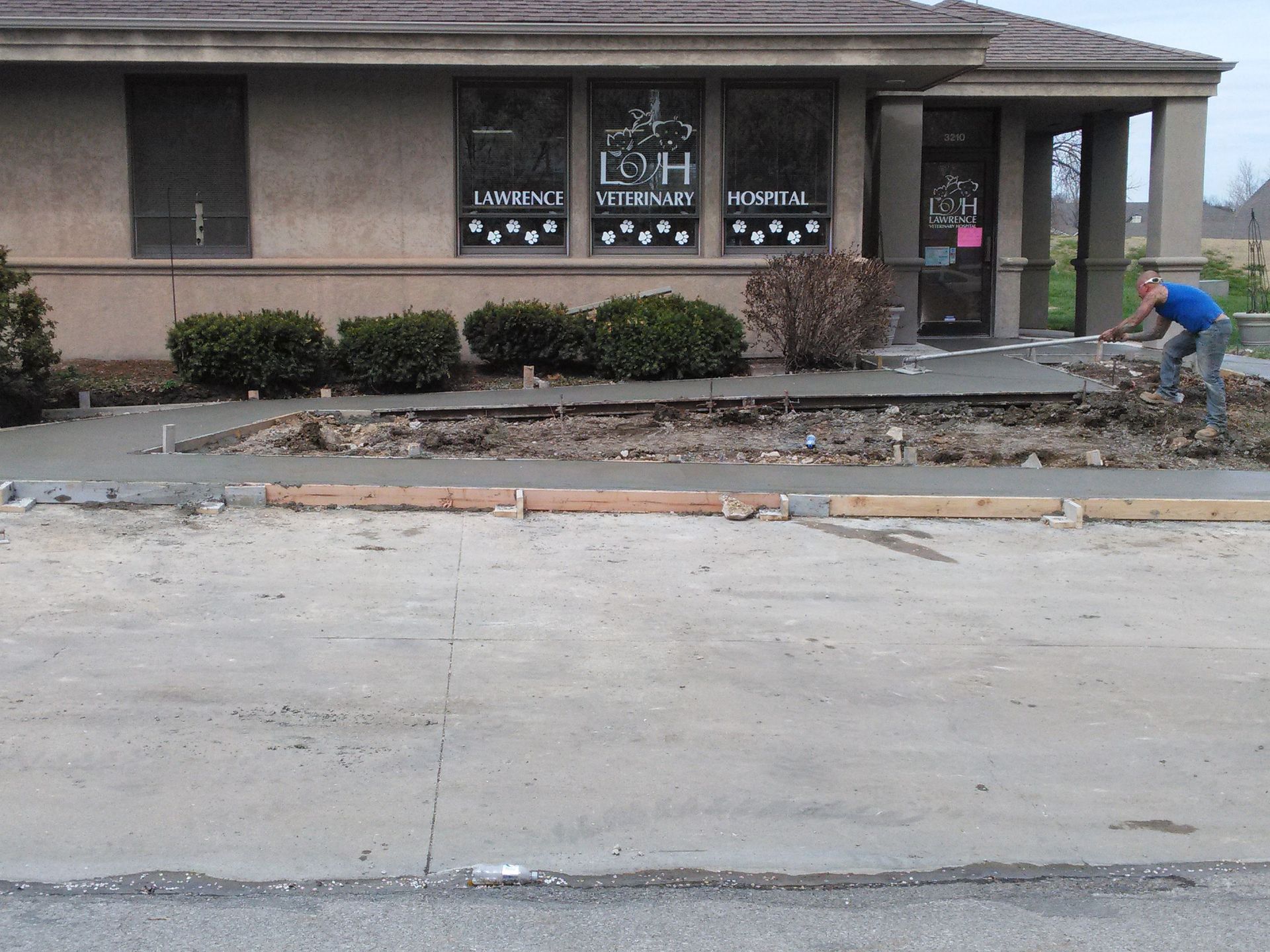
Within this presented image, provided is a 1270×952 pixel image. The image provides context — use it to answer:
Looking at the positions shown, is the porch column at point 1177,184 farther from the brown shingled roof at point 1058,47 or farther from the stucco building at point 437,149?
the stucco building at point 437,149

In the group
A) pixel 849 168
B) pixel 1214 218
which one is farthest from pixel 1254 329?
pixel 1214 218

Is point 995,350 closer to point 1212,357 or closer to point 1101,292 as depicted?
point 1212,357

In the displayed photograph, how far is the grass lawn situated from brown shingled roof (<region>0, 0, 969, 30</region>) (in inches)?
428

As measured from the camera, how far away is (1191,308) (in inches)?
481

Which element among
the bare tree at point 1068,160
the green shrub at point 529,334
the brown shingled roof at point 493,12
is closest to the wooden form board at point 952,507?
the green shrub at point 529,334

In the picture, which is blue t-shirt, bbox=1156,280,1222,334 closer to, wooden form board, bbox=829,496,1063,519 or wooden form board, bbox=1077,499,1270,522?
wooden form board, bbox=1077,499,1270,522

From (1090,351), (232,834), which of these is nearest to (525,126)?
(1090,351)

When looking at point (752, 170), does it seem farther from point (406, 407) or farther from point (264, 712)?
point (264, 712)

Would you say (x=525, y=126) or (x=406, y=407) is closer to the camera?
(x=406, y=407)

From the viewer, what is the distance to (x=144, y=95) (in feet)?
53.7

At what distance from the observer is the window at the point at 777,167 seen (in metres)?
16.9

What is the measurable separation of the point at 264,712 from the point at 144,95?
1321 centimetres

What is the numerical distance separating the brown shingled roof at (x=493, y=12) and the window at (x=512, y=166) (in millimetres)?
964

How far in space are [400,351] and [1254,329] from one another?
13.7 m
